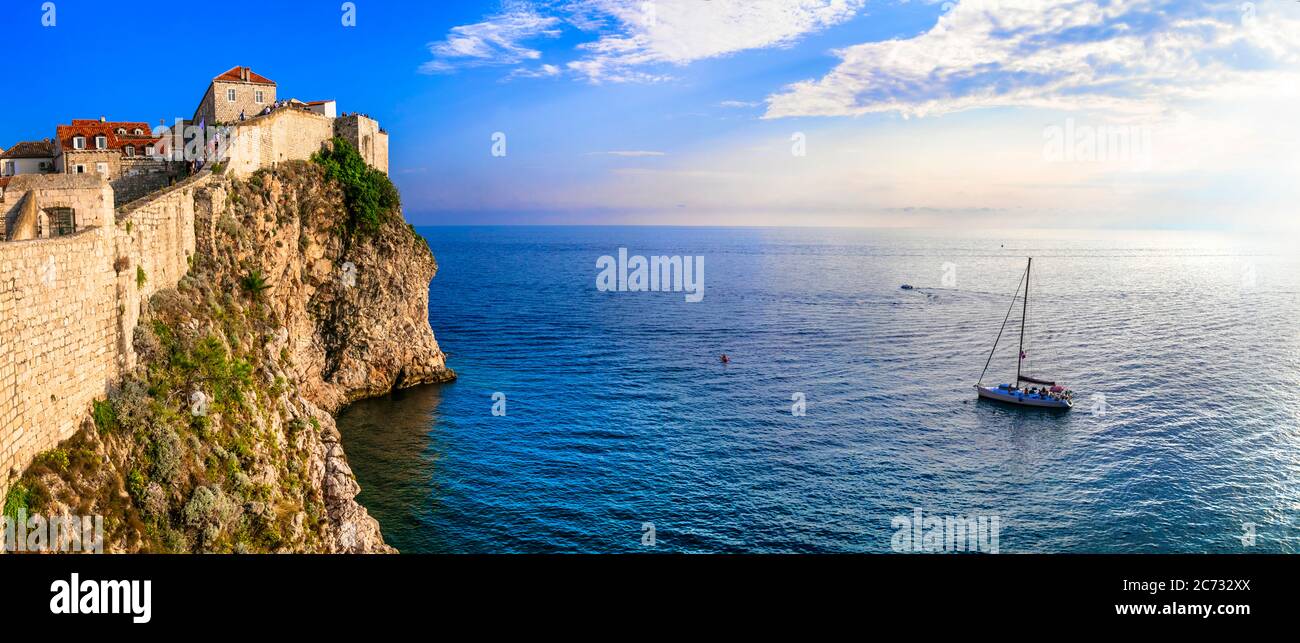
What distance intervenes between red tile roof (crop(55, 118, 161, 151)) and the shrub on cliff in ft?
33.3

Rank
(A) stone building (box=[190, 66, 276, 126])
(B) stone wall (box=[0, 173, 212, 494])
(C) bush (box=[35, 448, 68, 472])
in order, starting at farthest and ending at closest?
(A) stone building (box=[190, 66, 276, 126]), (C) bush (box=[35, 448, 68, 472]), (B) stone wall (box=[0, 173, 212, 494])

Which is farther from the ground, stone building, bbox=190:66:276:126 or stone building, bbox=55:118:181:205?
stone building, bbox=190:66:276:126

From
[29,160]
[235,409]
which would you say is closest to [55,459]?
[235,409]

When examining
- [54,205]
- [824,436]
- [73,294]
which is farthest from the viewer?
[824,436]

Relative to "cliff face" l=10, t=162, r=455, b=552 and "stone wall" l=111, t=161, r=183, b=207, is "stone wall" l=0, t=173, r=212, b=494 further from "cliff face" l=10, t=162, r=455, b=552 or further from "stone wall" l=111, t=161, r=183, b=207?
"stone wall" l=111, t=161, r=183, b=207

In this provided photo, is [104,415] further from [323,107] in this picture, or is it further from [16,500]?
[323,107]

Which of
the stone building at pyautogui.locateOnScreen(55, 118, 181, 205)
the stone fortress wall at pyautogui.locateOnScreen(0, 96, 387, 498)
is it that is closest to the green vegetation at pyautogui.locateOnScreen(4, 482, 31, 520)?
the stone fortress wall at pyautogui.locateOnScreen(0, 96, 387, 498)

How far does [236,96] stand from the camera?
46.8 metres

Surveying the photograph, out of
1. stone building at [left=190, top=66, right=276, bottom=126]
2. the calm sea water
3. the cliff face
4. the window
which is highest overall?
stone building at [left=190, top=66, right=276, bottom=126]

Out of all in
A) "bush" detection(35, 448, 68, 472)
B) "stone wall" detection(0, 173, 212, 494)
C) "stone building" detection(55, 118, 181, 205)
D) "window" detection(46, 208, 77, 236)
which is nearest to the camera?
"stone wall" detection(0, 173, 212, 494)

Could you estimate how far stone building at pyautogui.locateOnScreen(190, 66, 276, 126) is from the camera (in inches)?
1826

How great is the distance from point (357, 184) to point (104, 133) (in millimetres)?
15421

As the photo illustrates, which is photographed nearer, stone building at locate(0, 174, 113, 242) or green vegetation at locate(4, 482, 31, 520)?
green vegetation at locate(4, 482, 31, 520)

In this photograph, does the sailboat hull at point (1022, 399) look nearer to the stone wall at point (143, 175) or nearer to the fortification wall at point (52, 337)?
the fortification wall at point (52, 337)
